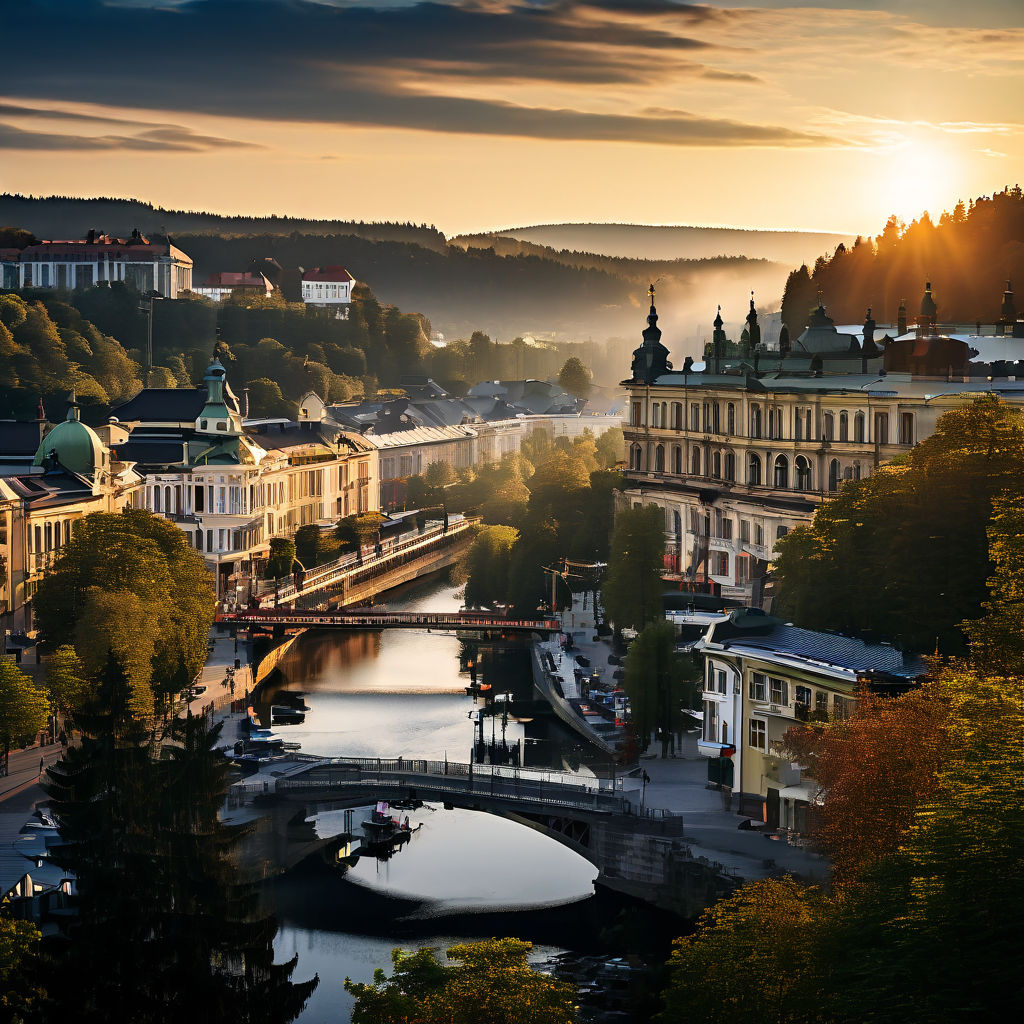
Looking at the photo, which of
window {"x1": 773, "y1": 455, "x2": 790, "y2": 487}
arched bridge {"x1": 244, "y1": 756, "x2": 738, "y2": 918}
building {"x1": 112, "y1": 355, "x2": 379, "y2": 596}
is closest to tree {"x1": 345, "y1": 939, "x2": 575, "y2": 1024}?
arched bridge {"x1": 244, "y1": 756, "x2": 738, "y2": 918}

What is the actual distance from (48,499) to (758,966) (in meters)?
63.3

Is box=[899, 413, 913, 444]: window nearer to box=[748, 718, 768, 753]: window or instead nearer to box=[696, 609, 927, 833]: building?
box=[696, 609, 927, 833]: building

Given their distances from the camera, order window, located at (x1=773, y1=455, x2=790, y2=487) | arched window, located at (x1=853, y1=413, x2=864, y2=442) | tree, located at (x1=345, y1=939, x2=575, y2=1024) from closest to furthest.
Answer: tree, located at (x1=345, y1=939, x2=575, y2=1024) → arched window, located at (x1=853, y1=413, x2=864, y2=442) → window, located at (x1=773, y1=455, x2=790, y2=487)

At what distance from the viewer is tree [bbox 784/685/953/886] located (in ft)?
135

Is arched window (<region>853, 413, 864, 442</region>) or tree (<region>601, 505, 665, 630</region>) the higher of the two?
arched window (<region>853, 413, 864, 442</region>)

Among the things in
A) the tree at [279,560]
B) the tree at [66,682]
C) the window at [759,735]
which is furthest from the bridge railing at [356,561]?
the window at [759,735]

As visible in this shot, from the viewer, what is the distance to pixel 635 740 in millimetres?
67000

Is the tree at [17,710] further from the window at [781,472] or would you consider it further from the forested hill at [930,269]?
the forested hill at [930,269]

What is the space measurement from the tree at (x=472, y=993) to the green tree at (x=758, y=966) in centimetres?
199

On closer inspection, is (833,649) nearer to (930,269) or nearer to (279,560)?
(279,560)

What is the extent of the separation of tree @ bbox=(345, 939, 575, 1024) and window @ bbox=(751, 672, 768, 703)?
20.1 m

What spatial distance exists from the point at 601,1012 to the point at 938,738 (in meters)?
9.61

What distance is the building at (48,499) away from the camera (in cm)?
8719

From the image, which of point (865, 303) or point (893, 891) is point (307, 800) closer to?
point (893, 891)
